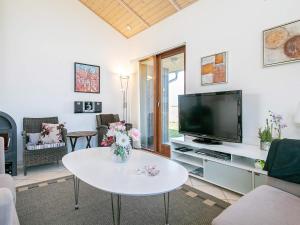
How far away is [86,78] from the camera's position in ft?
13.8

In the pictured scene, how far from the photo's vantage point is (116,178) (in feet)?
4.91

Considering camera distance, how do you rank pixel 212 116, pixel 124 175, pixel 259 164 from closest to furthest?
pixel 124 175, pixel 259 164, pixel 212 116

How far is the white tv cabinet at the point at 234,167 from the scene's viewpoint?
2.12 meters

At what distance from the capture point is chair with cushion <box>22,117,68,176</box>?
296 cm

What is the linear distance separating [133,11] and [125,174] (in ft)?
11.5

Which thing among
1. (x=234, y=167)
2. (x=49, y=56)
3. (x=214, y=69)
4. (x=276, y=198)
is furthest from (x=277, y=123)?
(x=49, y=56)

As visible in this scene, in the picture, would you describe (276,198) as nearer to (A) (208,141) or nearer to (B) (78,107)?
(A) (208,141)

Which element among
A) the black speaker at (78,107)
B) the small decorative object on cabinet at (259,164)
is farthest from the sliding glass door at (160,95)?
the small decorative object on cabinet at (259,164)

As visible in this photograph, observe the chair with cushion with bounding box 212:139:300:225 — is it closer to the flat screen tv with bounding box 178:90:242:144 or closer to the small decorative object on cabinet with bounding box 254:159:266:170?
the small decorative object on cabinet with bounding box 254:159:266:170

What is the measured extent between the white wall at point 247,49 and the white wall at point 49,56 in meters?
2.01

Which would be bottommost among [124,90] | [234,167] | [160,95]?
[234,167]

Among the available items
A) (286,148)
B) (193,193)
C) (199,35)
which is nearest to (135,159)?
(193,193)

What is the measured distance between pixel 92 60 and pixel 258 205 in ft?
13.4

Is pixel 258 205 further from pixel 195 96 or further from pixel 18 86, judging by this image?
pixel 18 86
